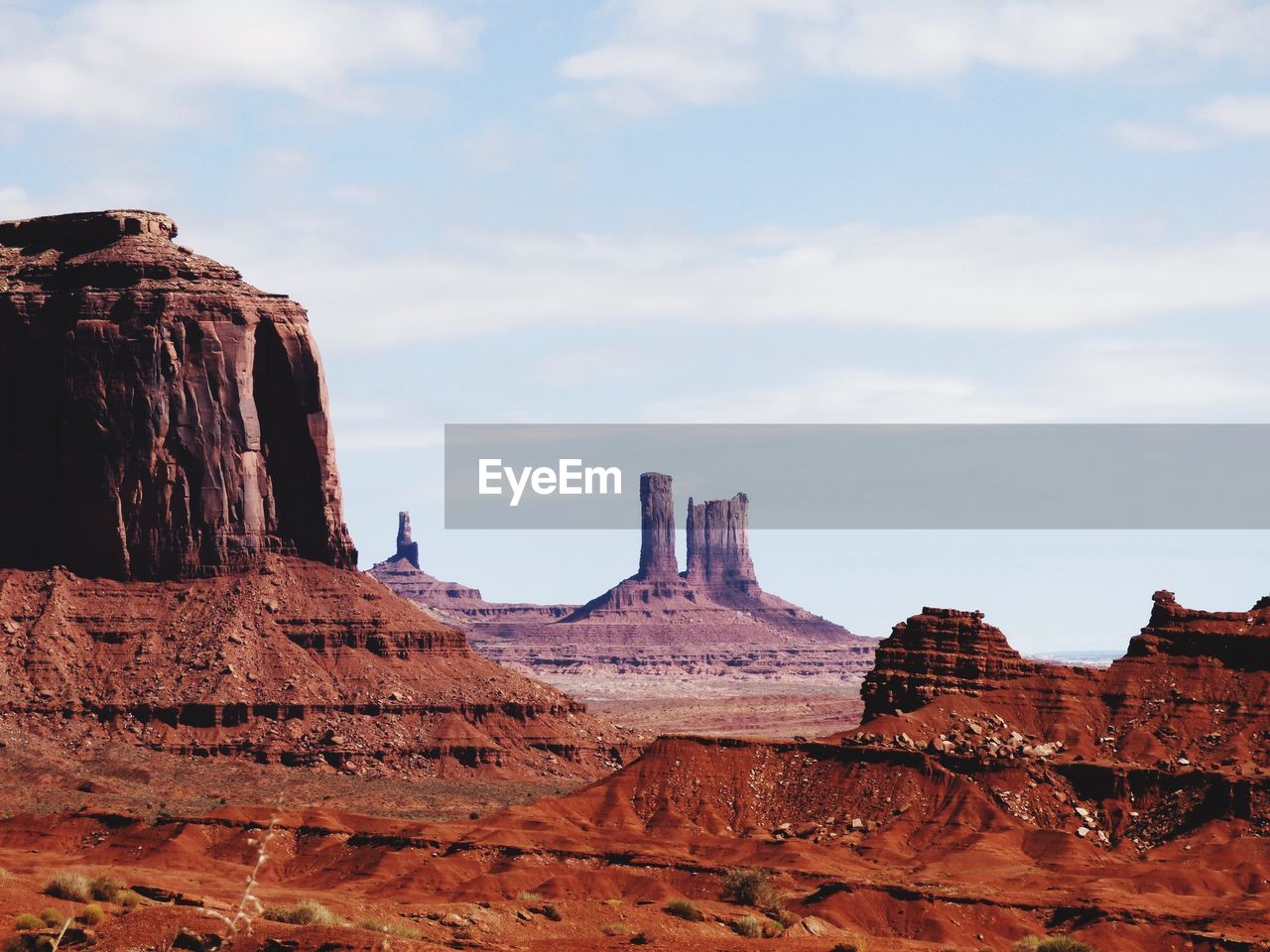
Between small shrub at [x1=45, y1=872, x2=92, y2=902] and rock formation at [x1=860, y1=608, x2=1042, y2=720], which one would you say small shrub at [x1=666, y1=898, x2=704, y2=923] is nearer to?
small shrub at [x1=45, y1=872, x2=92, y2=902]

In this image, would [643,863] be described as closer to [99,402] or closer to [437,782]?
[437,782]

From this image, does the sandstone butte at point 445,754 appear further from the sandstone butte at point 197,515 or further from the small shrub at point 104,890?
the small shrub at point 104,890

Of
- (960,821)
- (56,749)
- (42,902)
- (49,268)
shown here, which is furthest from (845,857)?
(49,268)

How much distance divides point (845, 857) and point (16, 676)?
214ft

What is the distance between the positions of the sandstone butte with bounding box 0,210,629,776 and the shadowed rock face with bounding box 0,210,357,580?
13 cm

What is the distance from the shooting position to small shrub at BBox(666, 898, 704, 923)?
73125 millimetres

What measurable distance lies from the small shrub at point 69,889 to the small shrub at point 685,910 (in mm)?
22032

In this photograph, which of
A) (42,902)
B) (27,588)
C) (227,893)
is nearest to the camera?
(42,902)

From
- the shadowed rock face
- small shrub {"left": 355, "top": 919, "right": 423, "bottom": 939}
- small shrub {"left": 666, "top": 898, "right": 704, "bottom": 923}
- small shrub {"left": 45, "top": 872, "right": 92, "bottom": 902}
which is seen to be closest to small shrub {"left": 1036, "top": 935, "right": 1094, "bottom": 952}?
small shrub {"left": 666, "top": 898, "right": 704, "bottom": 923}

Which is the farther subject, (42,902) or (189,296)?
(189,296)

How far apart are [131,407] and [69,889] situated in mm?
98808

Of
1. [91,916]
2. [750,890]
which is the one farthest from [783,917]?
[91,916]

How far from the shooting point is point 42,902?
168 feet

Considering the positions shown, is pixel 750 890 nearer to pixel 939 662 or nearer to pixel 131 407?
pixel 939 662
